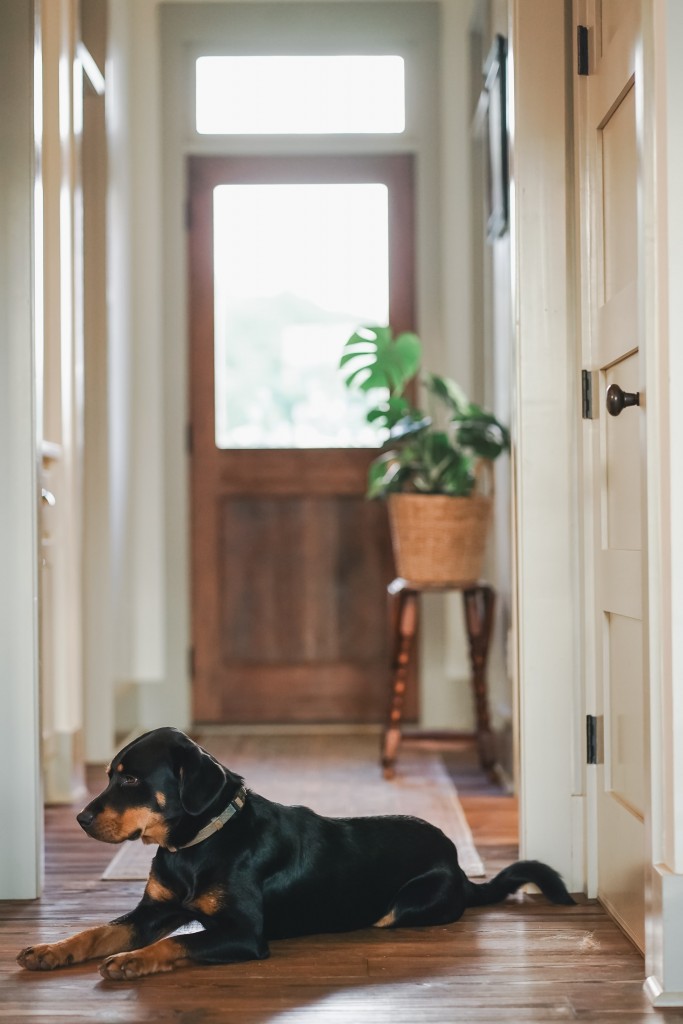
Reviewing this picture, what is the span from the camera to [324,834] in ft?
7.16

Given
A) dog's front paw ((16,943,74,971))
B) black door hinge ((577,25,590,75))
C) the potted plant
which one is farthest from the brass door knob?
the potted plant

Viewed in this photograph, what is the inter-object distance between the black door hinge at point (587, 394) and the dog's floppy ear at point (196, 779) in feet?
3.57

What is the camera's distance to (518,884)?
235 centimetres

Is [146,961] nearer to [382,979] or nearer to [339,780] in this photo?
[382,979]

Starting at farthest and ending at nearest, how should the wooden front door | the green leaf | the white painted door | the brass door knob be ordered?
1. the wooden front door
2. the green leaf
3. the white painted door
4. the brass door knob

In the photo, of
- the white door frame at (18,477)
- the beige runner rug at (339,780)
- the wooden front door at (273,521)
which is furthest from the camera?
the wooden front door at (273,521)

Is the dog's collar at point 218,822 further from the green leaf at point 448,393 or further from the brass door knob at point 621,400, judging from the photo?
the green leaf at point 448,393

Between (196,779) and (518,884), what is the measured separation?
0.75 m

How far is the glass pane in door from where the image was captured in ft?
15.2

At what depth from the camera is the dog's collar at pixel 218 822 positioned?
2.05 m

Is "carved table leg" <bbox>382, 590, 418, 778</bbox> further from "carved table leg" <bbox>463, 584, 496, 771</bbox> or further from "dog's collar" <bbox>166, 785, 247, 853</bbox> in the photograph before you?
"dog's collar" <bbox>166, 785, 247, 853</bbox>

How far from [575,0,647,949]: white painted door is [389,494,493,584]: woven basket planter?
1189mm

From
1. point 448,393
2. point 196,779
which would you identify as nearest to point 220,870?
point 196,779

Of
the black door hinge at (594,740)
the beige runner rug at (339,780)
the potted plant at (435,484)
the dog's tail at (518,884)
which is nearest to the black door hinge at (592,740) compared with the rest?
the black door hinge at (594,740)
